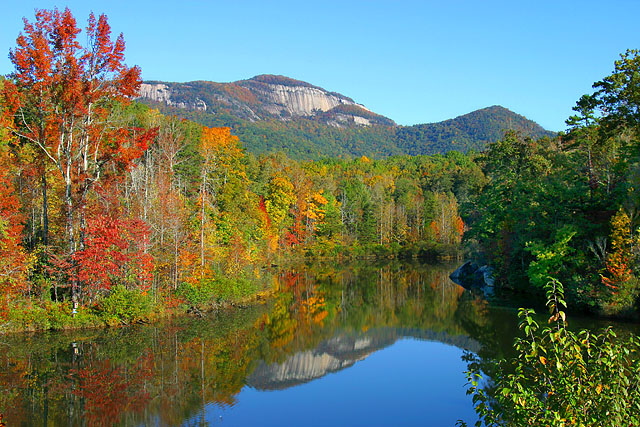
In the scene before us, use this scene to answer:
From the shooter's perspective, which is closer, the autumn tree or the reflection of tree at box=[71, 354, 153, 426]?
the reflection of tree at box=[71, 354, 153, 426]

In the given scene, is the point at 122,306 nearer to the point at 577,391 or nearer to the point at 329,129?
the point at 577,391

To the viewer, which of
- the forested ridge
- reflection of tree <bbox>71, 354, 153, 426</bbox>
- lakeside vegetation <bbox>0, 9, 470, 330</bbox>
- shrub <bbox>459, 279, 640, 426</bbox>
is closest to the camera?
shrub <bbox>459, 279, 640, 426</bbox>

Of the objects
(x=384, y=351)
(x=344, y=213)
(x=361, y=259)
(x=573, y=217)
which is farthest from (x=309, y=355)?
(x=344, y=213)

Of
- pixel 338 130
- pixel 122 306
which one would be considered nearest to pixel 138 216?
pixel 122 306

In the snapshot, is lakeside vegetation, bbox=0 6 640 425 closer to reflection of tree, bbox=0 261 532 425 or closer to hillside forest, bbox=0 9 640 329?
hillside forest, bbox=0 9 640 329

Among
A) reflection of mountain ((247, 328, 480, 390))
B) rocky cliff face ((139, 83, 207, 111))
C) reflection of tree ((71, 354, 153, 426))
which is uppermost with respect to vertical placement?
rocky cliff face ((139, 83, 207, 111))

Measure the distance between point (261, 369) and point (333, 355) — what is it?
3.38 m

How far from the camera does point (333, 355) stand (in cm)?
1936

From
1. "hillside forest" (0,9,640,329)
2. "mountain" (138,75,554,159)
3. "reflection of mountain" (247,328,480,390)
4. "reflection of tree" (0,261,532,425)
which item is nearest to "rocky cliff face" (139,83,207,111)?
"mountain" (138,75,554,159)

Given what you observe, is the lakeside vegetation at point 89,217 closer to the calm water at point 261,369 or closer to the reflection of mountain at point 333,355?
the calm water at point 261,369

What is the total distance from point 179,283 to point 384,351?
35.6 ft

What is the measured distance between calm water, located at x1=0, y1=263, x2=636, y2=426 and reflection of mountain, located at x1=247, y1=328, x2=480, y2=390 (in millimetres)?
56

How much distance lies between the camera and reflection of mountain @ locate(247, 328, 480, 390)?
53.6 ft

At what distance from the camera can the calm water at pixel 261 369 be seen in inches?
503
